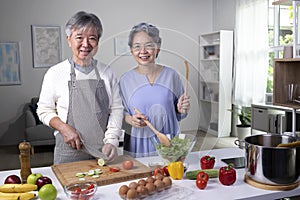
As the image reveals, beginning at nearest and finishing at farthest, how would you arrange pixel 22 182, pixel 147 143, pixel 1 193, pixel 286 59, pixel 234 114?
1. pixel 1 193
2. pixel 22 182
3. pixel 147 143
4. pixel 286 59
5. pixel 234 114

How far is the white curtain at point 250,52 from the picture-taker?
5.36 meters

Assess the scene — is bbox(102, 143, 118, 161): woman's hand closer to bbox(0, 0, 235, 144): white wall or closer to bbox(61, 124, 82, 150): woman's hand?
bbox(61, 124, 82, 150): woman's hand

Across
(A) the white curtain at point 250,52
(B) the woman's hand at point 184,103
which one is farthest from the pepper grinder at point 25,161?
(A) the white curtain at point 250,52

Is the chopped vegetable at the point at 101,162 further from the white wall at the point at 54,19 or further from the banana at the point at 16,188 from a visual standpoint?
the white wall at the point at 54,19

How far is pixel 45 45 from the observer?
587 cm

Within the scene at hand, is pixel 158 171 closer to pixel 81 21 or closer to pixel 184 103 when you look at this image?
pixel 184 103

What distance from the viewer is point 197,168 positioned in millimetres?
1689

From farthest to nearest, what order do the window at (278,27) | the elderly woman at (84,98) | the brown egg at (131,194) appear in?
1. the window at (278,27)
2. the elderly woman at (84,98)
3. the brown egg at (131,194)

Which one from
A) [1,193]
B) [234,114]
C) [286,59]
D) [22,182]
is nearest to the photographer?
[1,193]

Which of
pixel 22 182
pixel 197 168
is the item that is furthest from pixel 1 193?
pixel 197 168

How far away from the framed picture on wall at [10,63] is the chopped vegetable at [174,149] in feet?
15.7

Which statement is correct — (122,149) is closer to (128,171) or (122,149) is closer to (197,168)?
(128,171)

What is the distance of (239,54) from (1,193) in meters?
5.04

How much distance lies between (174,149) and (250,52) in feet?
14.3
